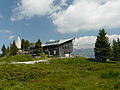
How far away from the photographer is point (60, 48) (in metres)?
70.4

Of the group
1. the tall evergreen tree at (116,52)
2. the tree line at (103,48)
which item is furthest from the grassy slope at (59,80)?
the tall evergreen tree at (116,52)

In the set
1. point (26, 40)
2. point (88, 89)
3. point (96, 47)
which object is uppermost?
point (26, 40)

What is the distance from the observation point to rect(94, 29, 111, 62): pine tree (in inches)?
2202

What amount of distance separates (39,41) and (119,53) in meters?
34.9

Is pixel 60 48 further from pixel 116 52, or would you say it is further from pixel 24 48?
pixel 24 48

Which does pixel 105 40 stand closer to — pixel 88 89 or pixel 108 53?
pixel 108 53

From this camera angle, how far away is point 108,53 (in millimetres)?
55781

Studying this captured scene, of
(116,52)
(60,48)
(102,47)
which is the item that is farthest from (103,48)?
(60,48)

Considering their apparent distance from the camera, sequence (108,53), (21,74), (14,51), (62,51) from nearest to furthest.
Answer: (21,74)
(108,53)
(62,51)
(14,51)

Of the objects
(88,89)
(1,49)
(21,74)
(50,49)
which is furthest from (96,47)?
(1,49)

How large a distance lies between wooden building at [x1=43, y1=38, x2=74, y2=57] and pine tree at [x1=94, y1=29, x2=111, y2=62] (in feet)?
59.4

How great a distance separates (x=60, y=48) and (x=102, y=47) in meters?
20.3

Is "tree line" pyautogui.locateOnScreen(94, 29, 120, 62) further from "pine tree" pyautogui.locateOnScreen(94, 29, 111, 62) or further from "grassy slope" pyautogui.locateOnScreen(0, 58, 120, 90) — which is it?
"grassy slope" pyautogui.locateOnScreen(0, 58, 120, 90)

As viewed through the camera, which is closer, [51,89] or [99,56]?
[51,89]
